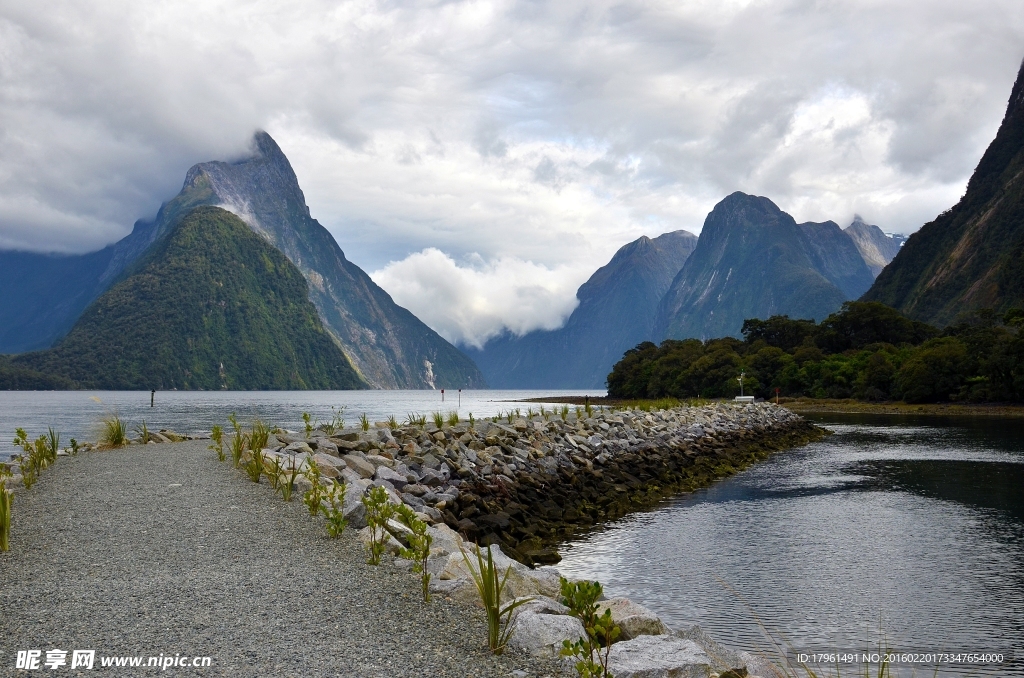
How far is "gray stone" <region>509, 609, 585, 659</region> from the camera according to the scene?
6238 mm

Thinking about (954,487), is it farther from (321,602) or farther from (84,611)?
(84,611)

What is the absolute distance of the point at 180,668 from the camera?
563cm

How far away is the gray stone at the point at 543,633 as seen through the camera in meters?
6.24

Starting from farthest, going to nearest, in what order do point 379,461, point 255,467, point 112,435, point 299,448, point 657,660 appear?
1. point 112,435
2. point 379,461
3. point 299,448
4. point 255,467
5. point 657,660

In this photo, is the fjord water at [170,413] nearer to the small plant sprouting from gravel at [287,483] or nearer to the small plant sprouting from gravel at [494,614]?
the small plant sprouting from gravel at [287,483]

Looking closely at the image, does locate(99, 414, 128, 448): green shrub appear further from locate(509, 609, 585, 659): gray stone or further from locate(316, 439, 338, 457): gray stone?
locate(509, 609, 585, 659): gray stone

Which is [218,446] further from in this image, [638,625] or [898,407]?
[898,407]

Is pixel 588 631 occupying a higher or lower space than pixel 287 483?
lower

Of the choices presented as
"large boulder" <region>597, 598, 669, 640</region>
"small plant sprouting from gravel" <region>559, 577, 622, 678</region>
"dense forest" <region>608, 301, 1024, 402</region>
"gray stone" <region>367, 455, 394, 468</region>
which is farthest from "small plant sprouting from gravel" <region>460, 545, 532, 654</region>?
"dense forest" <region>608, 301, 1024, 402</region>

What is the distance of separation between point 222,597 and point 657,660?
4371 millimetres

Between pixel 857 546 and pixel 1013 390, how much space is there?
81815 mm

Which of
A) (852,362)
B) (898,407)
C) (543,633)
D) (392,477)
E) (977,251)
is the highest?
(977,251)

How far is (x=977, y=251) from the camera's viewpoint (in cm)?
15900

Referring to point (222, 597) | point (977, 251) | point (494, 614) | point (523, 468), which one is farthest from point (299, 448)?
point (977, 251)
